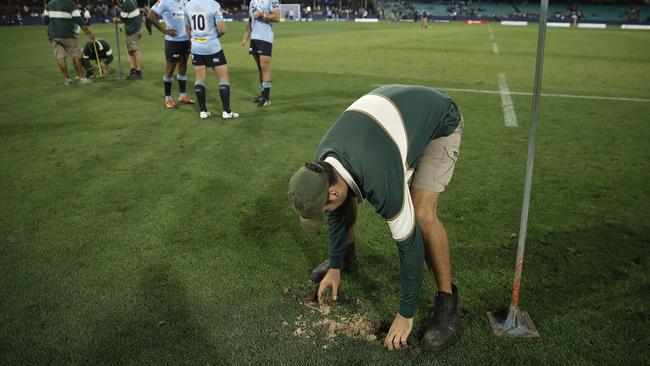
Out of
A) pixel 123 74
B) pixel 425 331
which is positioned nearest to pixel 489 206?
pixel 425 331

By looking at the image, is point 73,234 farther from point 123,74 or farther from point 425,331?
point 123,74

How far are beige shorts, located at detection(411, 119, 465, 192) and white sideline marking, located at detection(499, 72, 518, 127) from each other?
5.16 meters

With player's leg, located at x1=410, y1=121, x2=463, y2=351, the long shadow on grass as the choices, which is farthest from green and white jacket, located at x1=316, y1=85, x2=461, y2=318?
the long shadow on grass

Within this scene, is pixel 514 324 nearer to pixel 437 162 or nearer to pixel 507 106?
pixel 437 162

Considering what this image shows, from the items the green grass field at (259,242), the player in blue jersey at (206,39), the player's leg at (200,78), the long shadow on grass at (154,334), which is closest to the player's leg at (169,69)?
the green grass field at (259,242)

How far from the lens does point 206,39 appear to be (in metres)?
7.63

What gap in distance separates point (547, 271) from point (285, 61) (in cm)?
1311

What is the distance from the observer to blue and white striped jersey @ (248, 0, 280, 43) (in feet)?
28.2

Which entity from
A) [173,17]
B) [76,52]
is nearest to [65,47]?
[76,52]

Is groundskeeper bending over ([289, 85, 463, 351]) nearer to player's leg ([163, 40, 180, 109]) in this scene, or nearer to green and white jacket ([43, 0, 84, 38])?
player's leg ([163, 40, 180, 109])

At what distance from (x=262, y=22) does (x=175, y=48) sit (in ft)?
5.59

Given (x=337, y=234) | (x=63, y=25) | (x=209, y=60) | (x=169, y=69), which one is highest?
(x=63, y=25)

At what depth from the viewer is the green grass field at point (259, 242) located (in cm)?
280

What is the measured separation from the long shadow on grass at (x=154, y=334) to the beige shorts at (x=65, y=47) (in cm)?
945
